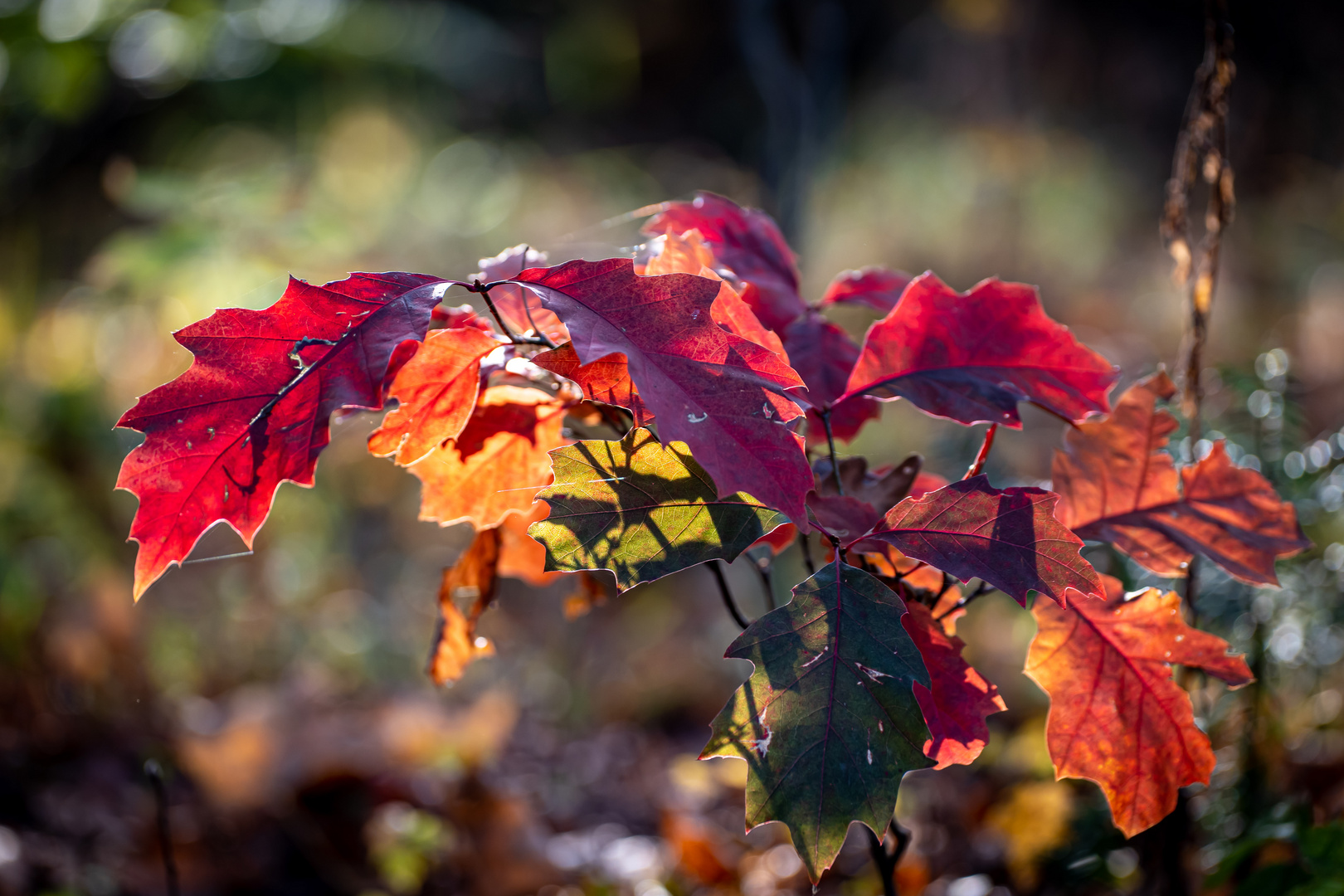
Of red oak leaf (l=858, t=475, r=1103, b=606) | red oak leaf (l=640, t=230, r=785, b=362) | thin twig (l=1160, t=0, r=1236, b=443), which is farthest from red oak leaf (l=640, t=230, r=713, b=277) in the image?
thin twig (l=1160, t=0, r=1236, b=443)

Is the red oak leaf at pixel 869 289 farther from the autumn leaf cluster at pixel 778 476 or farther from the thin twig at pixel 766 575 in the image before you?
the thin twig at pixel 766 575

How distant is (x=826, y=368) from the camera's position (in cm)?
68

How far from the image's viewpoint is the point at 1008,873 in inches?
45.6

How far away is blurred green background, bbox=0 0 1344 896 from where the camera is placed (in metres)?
1.19

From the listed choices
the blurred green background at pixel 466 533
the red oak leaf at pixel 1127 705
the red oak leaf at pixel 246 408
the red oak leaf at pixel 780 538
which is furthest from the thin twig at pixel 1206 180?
the red oak leaf at pixel 246 408

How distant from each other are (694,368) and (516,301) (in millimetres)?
202

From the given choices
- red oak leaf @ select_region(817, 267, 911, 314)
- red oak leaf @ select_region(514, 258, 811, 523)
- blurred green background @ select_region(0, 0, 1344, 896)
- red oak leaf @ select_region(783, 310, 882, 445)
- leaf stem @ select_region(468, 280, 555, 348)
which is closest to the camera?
red oak leaf @ select_region(514, 258, 811, 523)

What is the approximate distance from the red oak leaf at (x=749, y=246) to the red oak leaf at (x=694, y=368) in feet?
0.66

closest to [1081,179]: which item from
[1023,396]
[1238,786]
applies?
[1238,786]

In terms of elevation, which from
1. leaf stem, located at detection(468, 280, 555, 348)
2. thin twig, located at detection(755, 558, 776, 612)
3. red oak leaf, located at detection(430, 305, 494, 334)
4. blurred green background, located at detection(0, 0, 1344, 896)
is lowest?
blurred green background, located at detection(0, 0, 1344, 896)

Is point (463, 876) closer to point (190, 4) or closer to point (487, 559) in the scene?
point (487, 559)

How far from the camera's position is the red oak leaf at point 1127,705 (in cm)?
61

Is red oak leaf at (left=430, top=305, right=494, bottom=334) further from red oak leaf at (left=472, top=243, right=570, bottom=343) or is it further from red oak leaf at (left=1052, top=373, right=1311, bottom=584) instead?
red oak leaf at (left=1052, top=373, right=1311, bottom=584)

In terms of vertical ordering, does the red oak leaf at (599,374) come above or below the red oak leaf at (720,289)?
below
